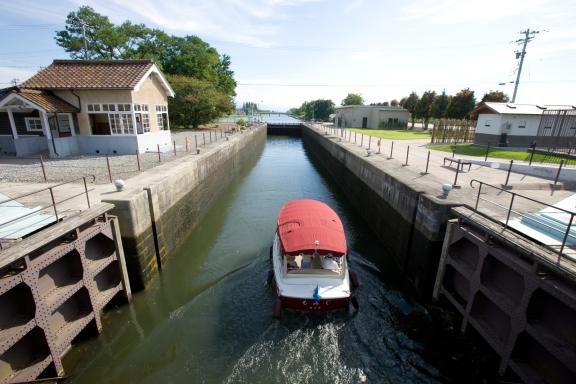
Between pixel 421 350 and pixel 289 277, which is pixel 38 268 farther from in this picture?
pixel 421 350

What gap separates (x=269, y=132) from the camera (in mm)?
73688

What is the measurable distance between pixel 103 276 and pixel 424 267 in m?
10.7

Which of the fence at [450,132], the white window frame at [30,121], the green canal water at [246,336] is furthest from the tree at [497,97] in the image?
the white window frame at [30,121]

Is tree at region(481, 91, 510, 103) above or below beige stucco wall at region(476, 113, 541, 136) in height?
above

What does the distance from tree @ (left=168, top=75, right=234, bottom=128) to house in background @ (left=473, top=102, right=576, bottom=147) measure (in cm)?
3445

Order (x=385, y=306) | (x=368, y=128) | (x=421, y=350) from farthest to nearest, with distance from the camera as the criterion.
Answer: (x=368, y=128) < (x=385, y=306) < (x=421, y=350)

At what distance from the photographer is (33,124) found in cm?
2016

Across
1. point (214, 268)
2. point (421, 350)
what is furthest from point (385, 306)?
point (214, 268)

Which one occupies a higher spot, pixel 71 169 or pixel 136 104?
pixel 136 104

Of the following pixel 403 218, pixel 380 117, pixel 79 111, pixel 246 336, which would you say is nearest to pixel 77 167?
pixel 79 111

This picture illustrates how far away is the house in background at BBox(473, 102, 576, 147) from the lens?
24219mm

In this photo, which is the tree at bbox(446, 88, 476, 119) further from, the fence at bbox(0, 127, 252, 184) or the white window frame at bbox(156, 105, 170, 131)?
the fence at bbox(0, 127, 252, 184)

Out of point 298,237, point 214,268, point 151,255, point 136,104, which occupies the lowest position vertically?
point 214,268

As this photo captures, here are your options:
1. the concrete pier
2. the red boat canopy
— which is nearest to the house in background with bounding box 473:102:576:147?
the concrete pier
